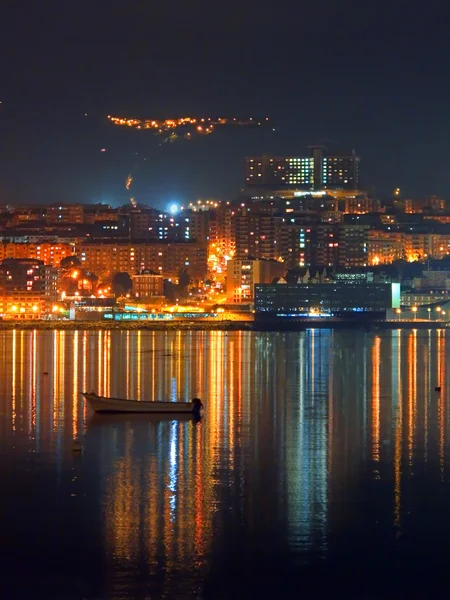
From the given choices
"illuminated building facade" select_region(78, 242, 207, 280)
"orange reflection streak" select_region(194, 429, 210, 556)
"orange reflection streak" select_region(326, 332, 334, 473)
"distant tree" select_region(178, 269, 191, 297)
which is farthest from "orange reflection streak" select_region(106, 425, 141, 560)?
"illuminated building facade" select_region(78, 242, 207, 280)

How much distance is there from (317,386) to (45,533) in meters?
12.1

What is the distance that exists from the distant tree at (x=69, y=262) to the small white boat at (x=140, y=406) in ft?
181

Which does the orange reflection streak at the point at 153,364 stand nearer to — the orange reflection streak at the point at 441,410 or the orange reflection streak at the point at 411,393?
the orange reflection streak at the point at 411,393

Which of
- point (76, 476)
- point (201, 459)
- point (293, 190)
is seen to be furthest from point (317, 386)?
point (293, 190)

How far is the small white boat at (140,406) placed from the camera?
16438mm

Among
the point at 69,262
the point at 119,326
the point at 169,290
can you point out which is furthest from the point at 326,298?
the point at 69,262

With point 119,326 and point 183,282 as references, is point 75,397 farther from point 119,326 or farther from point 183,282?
point 183,282

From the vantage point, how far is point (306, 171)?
324 ft

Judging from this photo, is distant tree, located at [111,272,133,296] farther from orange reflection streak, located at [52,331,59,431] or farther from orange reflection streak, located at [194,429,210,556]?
orange reflection streak, located at [194,429,210,556]

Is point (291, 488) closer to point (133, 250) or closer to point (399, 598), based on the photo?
point (399, 598)

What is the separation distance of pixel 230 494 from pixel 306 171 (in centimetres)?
8945

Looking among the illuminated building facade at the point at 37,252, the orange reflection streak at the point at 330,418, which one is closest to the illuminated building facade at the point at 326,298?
the illuminated building facade at the point at 37,252

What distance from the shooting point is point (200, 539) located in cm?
880

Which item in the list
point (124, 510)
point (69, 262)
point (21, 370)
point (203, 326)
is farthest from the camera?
point (69, 262)
